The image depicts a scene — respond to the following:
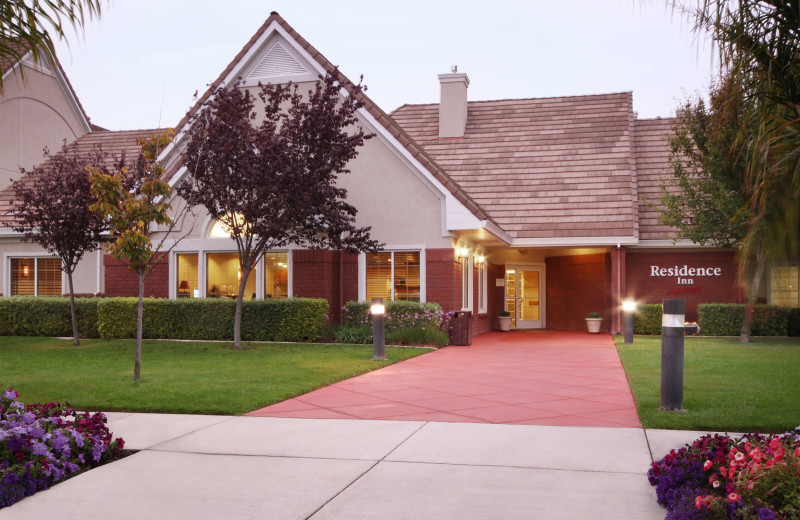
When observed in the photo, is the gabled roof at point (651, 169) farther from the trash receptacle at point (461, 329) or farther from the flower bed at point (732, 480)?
the flower bed at point (732, 480)

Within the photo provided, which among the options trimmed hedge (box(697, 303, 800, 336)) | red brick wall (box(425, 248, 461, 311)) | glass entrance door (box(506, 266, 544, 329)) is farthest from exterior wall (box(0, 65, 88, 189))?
trimmed hedge (box(697, 303, 800, 336))

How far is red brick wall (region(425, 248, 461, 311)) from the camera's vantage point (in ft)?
61.5

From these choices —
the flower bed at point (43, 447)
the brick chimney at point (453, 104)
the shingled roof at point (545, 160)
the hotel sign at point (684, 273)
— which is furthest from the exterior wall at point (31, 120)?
the flower bed at point (43, 447)

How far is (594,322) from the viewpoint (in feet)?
74.9

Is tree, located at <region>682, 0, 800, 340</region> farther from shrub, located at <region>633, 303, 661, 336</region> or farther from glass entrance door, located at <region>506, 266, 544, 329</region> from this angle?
glass entrance door, located at <region>506, 266, 544, 329</region>

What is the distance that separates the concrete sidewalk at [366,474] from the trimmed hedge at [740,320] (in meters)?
15.2

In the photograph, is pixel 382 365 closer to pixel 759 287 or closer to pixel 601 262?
pixel 759 287

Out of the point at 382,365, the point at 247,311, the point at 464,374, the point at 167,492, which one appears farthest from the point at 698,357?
the point at 167,492

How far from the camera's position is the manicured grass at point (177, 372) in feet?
28.9

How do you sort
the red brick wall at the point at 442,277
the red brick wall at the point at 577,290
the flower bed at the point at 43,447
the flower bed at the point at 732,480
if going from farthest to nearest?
the red brick wall at the point at 577,290, the red brick wall at the point at 442,277, the flower bed at the point at 43,447, the flower bed at the point at 732,480

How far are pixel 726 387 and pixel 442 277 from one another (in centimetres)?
971

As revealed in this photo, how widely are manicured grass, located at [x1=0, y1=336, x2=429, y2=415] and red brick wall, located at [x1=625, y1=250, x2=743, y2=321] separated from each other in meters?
9.70

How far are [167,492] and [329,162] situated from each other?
11515 mm

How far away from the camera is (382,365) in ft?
42.6
